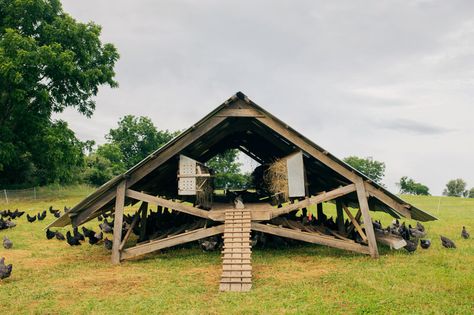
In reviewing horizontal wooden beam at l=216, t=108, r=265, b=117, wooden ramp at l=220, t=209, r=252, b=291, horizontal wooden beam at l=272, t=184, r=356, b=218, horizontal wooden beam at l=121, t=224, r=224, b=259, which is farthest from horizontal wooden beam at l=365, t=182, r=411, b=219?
horizontal wooden beam at l=121, t=224, r=224, b=259

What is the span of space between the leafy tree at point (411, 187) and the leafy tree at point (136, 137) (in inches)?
2895

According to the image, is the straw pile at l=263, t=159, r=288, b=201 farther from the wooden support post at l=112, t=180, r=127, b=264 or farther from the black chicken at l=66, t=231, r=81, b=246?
the black chicken at l=66, t=231, r=81, b=246

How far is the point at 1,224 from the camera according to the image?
21.8 meters

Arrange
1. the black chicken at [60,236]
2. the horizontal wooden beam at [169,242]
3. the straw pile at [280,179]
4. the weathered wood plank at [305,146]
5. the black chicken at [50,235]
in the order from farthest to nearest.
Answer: the black chicken at [50,235], the black chicken at [60,236], the straw pile at [280,179], the weathered wood plank at [305,146], the horizontal wooden beam at [169,242]

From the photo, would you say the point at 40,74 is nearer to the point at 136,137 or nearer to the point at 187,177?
the point at 187,177

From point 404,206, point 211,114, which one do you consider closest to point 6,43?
point 211,114

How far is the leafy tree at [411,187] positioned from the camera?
117 metres

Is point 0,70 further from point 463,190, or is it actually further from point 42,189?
point 463,190

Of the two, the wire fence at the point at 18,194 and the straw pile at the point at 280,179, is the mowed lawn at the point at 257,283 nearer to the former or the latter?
the straw pile at the point at 280,179

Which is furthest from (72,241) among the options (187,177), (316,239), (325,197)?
(325,197)

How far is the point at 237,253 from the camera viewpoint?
11.4 meters

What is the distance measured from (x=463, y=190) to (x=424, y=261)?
133255 millimetres

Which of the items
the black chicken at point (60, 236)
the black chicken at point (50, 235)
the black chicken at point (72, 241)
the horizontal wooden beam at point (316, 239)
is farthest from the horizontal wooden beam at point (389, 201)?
the black chicken at point (50, 235)

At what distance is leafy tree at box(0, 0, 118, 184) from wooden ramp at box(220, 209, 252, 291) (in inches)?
1113
